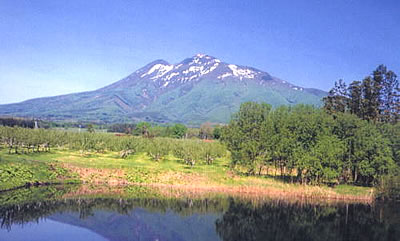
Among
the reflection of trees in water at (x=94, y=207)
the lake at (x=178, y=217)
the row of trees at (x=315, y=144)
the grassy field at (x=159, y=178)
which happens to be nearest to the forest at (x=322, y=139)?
the row of trees at (x=315, y=144)

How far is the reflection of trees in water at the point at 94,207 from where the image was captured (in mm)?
37481

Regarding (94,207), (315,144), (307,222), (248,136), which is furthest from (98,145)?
(307,222)

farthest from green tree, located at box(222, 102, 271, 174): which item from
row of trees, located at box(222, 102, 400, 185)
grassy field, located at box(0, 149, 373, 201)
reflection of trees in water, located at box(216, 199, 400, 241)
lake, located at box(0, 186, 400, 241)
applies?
reflection of trees in water, located at box(216, 199, 400, 241)

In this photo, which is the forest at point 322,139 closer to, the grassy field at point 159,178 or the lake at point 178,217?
the grassy field at point 159,178

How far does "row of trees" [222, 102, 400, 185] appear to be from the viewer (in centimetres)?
5397

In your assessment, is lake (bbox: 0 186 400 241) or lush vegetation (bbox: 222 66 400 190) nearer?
lake (bbox: 0 186 400 241)

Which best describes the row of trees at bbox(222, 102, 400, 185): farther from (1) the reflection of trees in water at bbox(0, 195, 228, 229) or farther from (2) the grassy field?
(1) the reflection of trees in water at bbox(0, 195, 228, 229)

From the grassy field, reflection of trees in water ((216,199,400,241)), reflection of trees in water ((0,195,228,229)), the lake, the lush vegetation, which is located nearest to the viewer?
the lake

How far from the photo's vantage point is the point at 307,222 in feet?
134

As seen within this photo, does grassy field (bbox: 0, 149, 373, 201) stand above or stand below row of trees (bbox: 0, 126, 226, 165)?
below

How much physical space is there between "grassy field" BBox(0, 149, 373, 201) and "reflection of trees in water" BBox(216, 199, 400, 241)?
5.04 m

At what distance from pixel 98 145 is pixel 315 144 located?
175 feet

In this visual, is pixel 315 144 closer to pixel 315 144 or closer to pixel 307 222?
pixel 315 144

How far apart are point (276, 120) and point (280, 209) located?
63.8 ft
